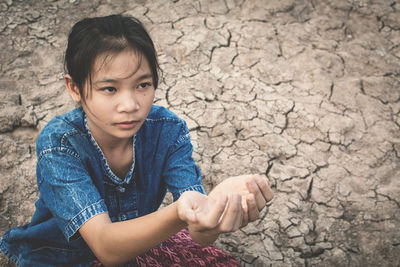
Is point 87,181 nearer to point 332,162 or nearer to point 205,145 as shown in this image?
point 205,145

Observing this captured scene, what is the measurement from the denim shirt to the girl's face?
133 mm

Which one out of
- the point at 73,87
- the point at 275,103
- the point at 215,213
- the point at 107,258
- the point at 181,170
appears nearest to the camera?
the point at 215,213

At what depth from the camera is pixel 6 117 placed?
2027mm

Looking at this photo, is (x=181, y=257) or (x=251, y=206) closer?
(x=251, y=206)

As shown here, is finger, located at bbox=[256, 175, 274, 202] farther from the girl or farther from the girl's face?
the girl's face

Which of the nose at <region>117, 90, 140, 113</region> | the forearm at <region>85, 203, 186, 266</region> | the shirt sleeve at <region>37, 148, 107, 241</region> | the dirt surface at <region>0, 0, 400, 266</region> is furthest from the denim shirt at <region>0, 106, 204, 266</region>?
the dirt surface at <region>0, 0, 400, 266</region>

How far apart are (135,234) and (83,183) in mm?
252

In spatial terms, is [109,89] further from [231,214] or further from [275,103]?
[275,103]

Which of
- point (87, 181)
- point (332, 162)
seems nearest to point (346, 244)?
point (332, 162)

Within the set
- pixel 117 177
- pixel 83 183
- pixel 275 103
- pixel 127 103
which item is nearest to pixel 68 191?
→ pixel 83 183

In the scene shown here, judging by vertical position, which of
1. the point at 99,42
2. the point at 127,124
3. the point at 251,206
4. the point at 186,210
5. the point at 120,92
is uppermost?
the point at 99,42

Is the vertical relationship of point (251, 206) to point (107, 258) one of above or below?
above

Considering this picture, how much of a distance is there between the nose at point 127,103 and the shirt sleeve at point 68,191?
24 centimetres

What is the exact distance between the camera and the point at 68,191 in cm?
103
